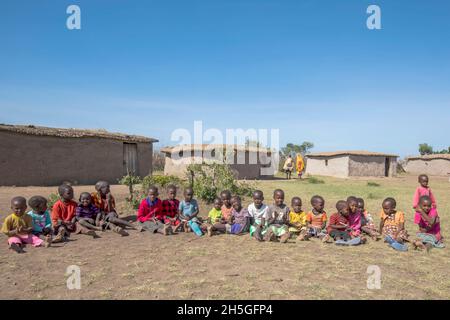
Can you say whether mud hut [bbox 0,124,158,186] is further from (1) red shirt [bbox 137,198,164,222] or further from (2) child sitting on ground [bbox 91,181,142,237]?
(1) red shirt [bbox 137,198,164,222]

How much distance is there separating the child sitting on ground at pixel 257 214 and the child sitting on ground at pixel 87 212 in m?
2.97

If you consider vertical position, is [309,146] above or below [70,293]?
above

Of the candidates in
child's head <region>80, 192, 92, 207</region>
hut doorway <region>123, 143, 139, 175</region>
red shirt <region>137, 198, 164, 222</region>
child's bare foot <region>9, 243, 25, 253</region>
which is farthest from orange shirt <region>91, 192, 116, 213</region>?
hut doorway <region>123, 143, 139, 175</region>

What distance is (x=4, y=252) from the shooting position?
5059 millimetres

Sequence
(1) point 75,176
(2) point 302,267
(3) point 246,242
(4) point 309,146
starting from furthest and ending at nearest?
(4) point 309,146 < (1) point 75,176 < (3) point 246,242 < (2) point 302,267

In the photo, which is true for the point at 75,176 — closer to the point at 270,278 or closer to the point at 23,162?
the point at 23,162

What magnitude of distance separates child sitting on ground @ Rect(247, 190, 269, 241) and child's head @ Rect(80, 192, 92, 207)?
10.3 ft

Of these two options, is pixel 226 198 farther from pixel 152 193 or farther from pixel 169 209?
pixel 152 193

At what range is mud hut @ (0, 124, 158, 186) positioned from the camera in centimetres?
1370

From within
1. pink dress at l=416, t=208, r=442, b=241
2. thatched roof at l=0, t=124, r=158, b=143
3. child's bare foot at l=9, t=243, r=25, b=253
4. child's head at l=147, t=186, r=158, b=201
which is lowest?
child's bare foot at l=9, t=243, r=25, b=253

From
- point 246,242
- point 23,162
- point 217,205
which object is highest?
point 23,162

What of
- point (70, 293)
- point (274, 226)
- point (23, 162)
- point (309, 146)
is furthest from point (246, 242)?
point (309, 146)
